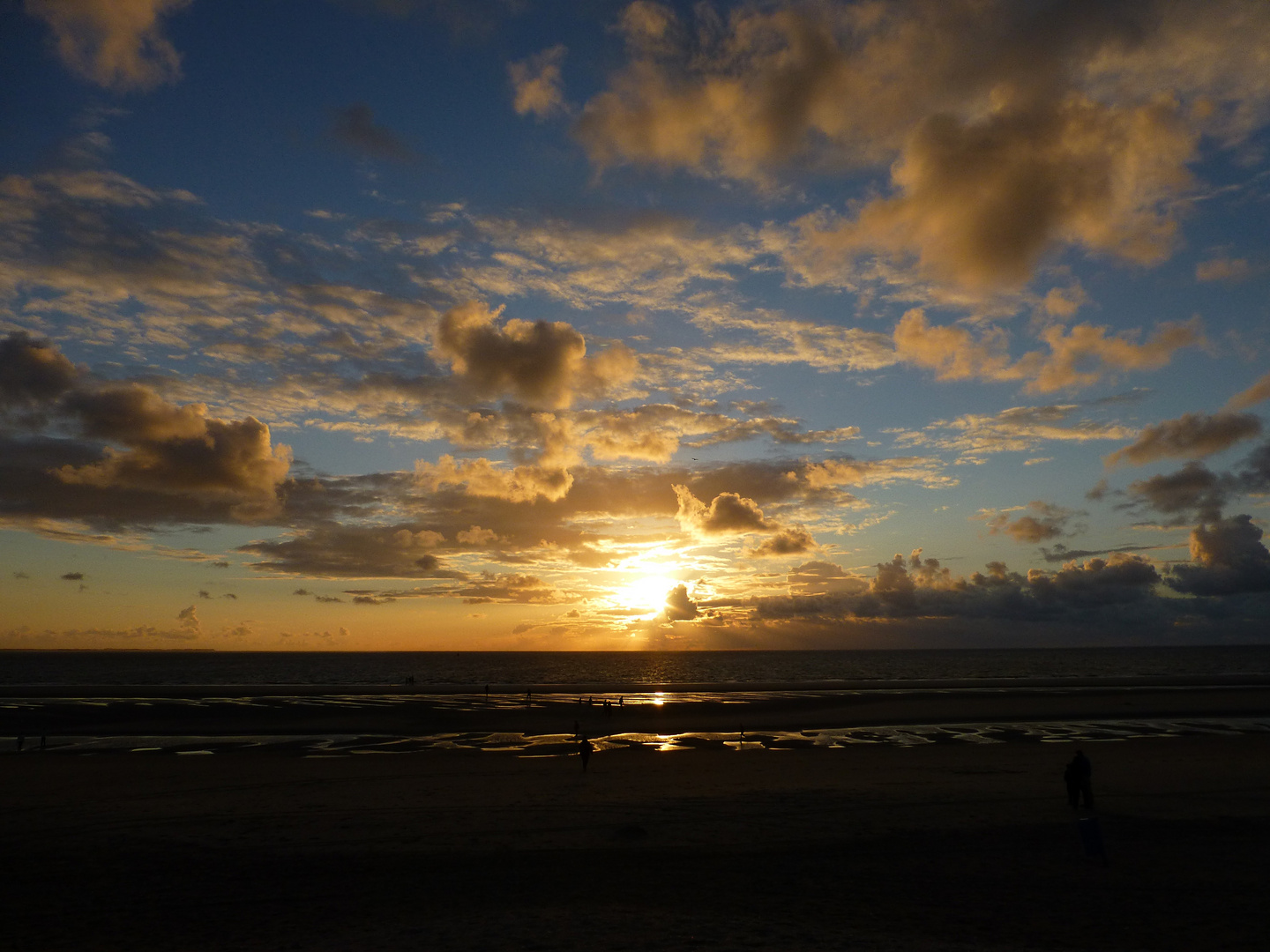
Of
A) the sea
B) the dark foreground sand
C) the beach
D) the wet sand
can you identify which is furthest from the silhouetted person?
the wet sand

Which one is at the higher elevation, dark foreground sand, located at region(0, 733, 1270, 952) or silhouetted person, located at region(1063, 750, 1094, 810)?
silhouetted person, located at region(1063, 750, 1094, 810)

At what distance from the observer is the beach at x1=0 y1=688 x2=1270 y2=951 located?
1441cm

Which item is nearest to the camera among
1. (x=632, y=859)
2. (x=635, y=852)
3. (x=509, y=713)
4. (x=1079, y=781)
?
(x=632, y=859)

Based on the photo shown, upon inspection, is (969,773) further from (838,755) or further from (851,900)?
(851,900)

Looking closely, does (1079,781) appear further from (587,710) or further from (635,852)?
Answer: (587,710)

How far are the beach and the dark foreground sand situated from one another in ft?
0.30

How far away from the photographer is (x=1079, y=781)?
23.7 metres

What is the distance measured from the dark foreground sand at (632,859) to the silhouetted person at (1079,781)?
0.67 m

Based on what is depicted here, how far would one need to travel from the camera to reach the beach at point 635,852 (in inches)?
567

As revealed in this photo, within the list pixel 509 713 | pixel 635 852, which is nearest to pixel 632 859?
pixel 635 852

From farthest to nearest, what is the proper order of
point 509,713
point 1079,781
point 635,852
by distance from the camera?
point 509,713
point 1079,781
point 635,852

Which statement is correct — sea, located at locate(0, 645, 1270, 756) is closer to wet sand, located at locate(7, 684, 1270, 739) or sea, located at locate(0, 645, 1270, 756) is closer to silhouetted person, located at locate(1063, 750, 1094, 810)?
wet sand, located at locate(7, 684, 1270, 739)

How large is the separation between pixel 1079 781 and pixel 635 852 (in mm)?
14981

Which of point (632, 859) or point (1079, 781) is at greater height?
point (1079, 781)
